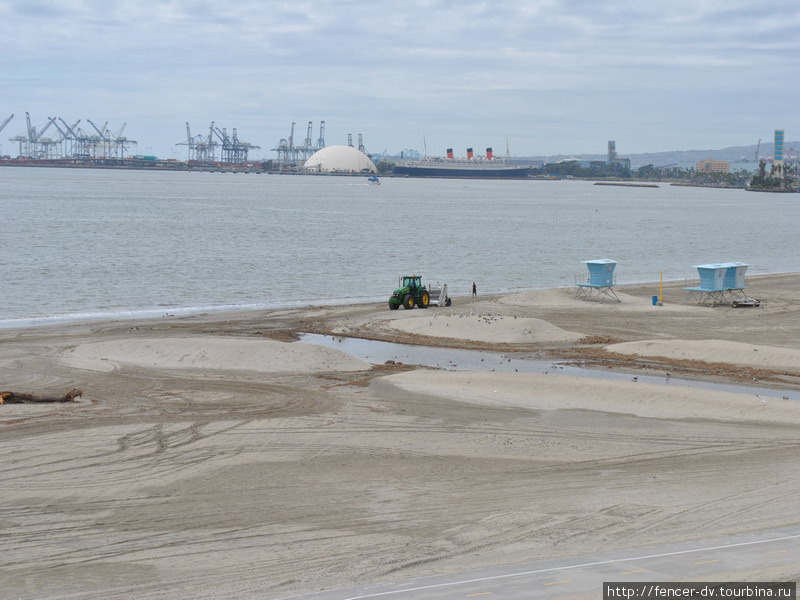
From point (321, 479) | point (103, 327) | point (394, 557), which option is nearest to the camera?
point (394, 557)

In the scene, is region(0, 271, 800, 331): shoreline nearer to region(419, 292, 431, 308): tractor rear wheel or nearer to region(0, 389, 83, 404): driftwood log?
region(419, 292, 431, 308): tractor rear wheel

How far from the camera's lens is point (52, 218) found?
92.2 meters

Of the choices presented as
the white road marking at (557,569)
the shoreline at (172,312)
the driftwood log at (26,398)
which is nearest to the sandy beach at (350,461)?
the driftwood log at (26,398)

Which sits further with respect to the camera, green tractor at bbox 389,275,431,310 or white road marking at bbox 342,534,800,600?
green tractor at bbox 389,275,431,310

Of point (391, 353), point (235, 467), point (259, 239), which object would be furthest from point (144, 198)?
point (235, 467)

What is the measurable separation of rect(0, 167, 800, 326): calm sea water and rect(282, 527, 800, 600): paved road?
26.1 metres

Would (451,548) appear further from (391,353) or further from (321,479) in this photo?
(391,353)

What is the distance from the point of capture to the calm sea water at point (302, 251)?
4312cm

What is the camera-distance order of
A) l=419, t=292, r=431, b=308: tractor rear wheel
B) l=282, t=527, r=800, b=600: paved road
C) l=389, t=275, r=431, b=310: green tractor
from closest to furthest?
l=282, t=527, r=800, b=600: paved road
l=389, t=275, r=431, b=310: green tractor
l=419, t=292, r=431, b=308: tractor rear wheel

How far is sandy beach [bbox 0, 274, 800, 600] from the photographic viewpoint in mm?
11727

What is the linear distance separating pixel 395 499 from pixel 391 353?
537 inches

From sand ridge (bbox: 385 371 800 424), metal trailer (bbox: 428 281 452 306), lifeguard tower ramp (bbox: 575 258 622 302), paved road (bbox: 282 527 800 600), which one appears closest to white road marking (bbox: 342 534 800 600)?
paved road (bbox: 282 527 800 600)

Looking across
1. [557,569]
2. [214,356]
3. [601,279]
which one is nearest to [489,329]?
[214,356]

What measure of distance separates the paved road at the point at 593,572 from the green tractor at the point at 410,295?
24.7 metres
